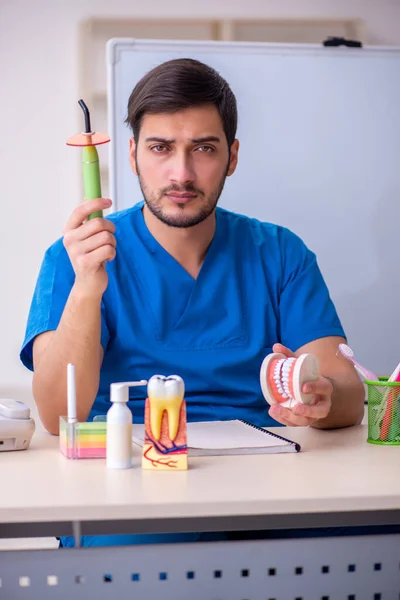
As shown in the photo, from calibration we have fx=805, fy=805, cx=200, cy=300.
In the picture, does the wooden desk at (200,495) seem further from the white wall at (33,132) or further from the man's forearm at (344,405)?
the white wall at (33,132)

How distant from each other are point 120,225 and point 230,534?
2.20 feet

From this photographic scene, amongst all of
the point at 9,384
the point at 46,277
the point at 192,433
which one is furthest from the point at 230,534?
the point at 9,384

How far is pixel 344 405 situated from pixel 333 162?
1654 mm

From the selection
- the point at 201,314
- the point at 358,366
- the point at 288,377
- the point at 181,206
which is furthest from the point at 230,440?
the point at 181,206

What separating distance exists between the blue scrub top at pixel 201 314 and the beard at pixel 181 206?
0.07 meters

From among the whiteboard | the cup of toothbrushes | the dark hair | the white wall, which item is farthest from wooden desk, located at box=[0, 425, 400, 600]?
the white wall

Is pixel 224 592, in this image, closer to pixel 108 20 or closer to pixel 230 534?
pixel 230 534

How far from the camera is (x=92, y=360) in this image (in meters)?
1.35

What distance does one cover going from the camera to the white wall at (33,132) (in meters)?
3.34

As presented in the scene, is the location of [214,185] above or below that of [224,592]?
above

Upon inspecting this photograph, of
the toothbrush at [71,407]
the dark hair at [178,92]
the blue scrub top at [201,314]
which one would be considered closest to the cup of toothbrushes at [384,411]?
the blue scrub top at [201,314]

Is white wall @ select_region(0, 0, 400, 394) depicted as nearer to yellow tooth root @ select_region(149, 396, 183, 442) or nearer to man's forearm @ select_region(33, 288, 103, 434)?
man's forearm @ select_region(33, 288, 103, 434)

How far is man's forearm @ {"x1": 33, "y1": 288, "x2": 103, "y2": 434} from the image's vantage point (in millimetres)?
1331

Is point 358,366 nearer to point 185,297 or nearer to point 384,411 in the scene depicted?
point 384,411
